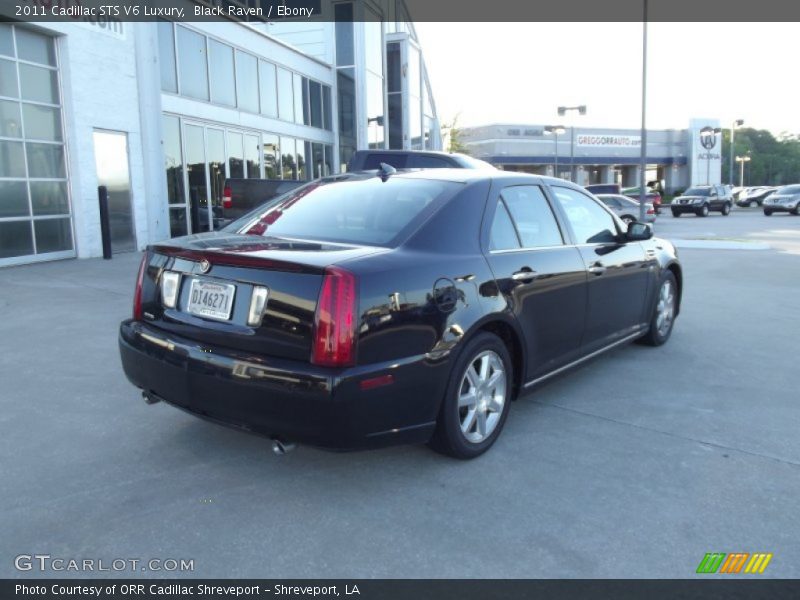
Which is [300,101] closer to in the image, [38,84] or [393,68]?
[393,68]

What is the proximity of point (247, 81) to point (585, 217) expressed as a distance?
1595 centimetres

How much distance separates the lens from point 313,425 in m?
2.94

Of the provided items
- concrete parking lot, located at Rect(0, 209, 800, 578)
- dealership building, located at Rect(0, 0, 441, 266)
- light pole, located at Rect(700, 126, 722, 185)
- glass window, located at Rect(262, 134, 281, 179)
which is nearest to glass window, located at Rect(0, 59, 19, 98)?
dealership building, located at Rect(0, 0, 441, 266)

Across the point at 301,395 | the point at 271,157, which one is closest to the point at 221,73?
the point at 271,157

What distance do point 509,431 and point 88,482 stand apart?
2332 millimetres

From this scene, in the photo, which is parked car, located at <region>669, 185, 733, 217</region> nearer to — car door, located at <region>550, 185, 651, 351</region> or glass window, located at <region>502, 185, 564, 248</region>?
car door, located at <region>550, 185, 651, 351</region>

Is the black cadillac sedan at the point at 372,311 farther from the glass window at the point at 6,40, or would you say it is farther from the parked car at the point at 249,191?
the glass window at the point at 6,40

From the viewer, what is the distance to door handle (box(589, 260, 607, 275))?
184 inches

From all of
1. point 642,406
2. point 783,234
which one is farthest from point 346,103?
point 642,406

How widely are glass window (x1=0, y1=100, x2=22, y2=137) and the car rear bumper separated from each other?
1043 cm

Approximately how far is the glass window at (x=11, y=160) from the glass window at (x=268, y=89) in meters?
8.76

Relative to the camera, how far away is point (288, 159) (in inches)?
836

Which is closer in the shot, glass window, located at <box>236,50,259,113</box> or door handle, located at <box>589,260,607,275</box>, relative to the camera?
door handle, located at <box>589,260,607,275</box>
